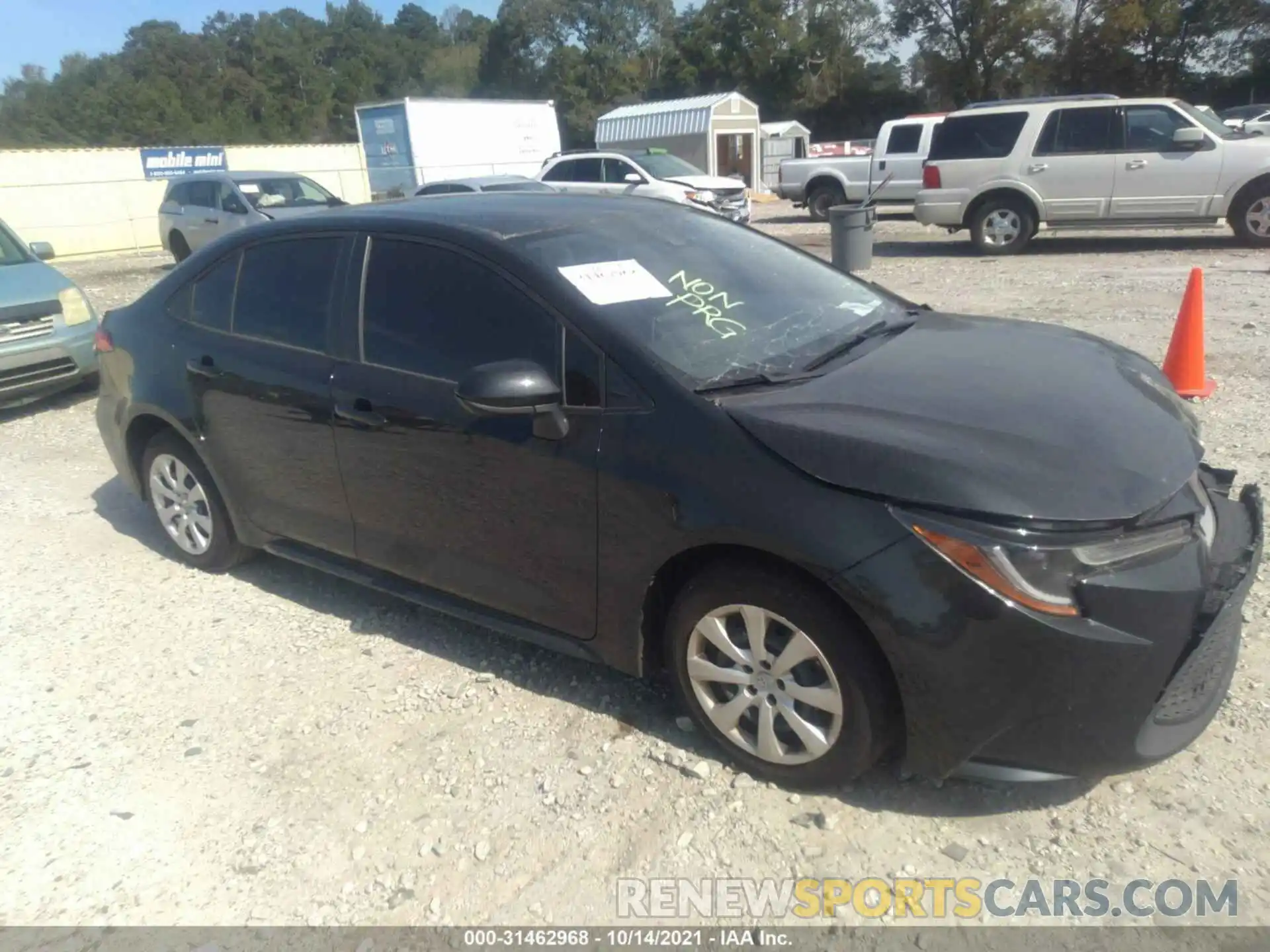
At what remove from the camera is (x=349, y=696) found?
3.61 metres

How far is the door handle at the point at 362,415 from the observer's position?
11.6ft

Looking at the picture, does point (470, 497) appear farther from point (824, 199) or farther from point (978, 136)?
point (824, 199)

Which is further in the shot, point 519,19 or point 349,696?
point 519,19

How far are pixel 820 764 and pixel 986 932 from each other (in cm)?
60

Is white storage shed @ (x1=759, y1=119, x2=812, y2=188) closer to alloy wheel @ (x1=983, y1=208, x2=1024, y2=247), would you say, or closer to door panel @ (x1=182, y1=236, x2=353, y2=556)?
alloy wheel @ (x1=983, y1=208, x2=1024, y2=247)

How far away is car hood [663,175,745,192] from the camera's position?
17625 millimetres

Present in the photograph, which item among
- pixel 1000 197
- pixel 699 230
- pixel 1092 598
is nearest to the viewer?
pixel 1092 598

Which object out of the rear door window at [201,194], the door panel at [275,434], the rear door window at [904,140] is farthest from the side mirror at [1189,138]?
the rear door window at [201,194]

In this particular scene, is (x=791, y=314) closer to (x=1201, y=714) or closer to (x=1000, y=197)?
(x=1201, y=714)

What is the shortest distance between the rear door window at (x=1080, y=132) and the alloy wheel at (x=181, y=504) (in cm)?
1221

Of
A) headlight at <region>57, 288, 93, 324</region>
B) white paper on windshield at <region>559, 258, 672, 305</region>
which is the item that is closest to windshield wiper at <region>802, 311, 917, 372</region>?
white paper on windshield at <region>559, 258, 672, 305</region>

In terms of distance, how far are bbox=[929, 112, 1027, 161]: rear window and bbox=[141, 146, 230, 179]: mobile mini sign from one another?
20.0m

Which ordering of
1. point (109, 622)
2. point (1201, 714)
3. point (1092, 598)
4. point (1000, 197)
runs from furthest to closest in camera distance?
point (1000, 197), point (109, 622), point (1201, 714), point (1092, 598)

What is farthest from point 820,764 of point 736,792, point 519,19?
point 519,19
